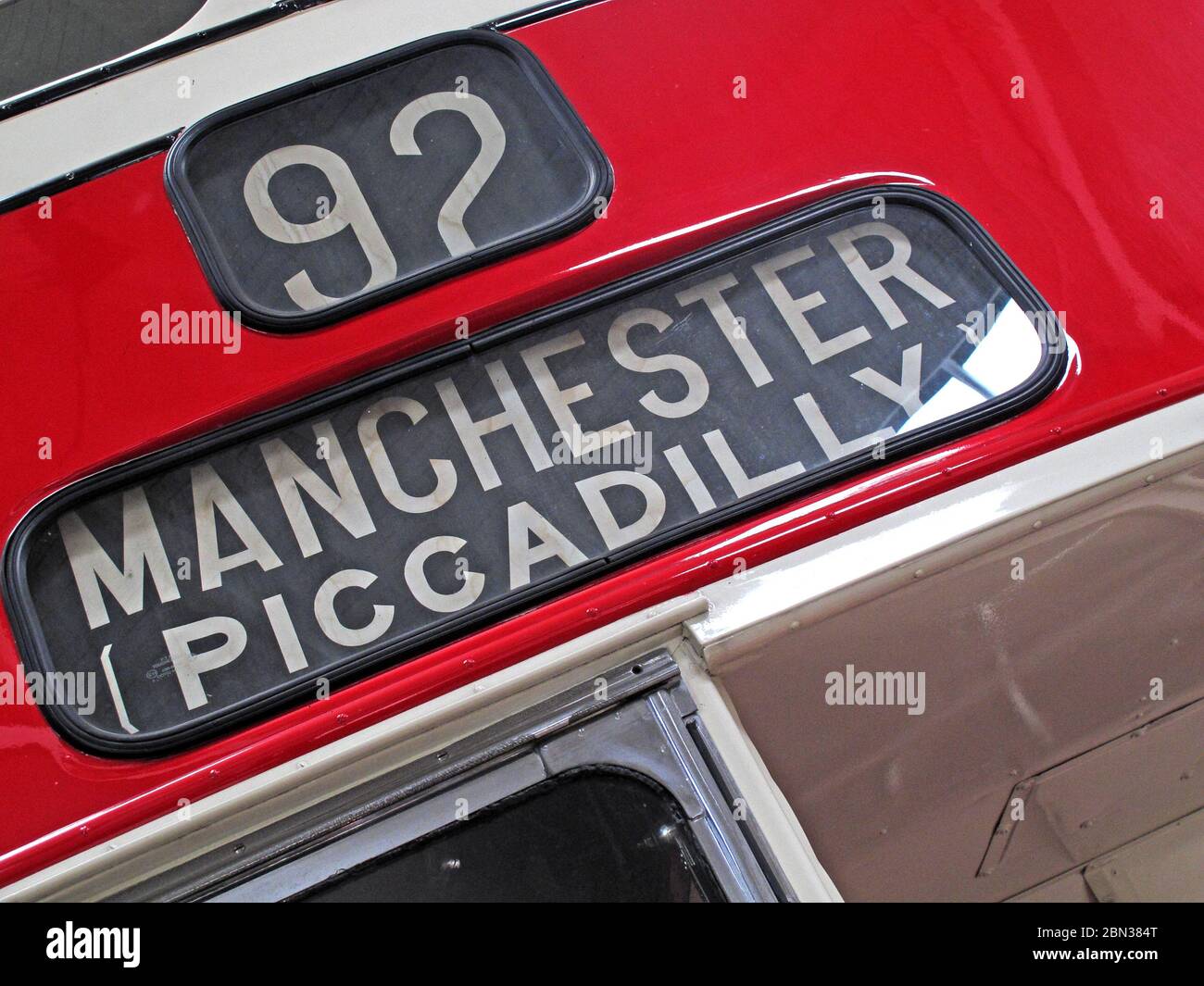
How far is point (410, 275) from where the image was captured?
1562 millimetres

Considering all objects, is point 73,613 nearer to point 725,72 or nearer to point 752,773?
point 752,773

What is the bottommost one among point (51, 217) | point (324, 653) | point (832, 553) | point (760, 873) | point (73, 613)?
point (760, 873)

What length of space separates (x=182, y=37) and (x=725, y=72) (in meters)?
0.72

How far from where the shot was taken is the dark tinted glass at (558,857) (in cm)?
127

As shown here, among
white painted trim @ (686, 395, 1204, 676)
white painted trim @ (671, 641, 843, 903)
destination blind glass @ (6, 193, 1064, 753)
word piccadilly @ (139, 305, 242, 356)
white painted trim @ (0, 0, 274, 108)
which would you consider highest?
white painted trim @ (0, 0, 274, 108)

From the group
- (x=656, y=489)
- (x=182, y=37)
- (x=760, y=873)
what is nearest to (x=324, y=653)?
(x=656, y=489)

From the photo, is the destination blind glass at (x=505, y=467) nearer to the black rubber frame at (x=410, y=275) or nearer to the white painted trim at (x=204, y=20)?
the black rubber frame at (x=410, y=275)

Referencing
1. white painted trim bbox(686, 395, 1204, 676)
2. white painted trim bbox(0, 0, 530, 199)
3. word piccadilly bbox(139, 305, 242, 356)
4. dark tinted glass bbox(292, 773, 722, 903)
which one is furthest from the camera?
white painted trim bbox(0, 0, 530, 199)

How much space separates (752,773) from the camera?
1321 millimetres

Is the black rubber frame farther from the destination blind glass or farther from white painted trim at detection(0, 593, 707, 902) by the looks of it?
white painted trim at detection(0, 593, 707, 902)

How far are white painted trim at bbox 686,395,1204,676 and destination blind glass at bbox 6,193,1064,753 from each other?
81 mm

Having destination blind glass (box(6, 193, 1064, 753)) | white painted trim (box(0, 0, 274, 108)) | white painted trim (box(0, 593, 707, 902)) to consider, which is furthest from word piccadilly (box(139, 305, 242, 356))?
white painted trim (box(0, 593, 707, 902))

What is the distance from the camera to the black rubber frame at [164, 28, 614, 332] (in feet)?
5.06

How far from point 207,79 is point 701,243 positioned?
0.68 m
